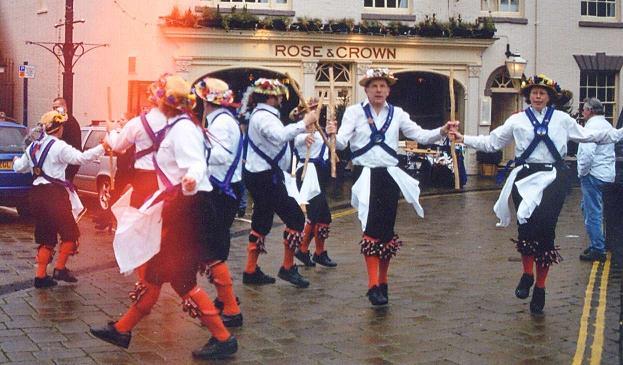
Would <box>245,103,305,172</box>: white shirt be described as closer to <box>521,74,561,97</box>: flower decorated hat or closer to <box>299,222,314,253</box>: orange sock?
<box>299,222,314,253</box>: orange sock

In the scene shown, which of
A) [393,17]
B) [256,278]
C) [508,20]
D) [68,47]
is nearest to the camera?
[256,278]

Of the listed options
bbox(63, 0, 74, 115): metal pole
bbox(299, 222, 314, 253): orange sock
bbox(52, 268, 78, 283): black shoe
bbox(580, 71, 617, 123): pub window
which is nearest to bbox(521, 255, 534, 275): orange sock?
bbox(299, 222, 314, 253): orange sock

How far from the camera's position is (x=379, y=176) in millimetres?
8109

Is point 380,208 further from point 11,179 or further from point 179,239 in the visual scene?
point 11,179

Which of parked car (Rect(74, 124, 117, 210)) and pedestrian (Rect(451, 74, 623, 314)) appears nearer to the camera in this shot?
pedestrian (Rect(451, 74, 623, 314))

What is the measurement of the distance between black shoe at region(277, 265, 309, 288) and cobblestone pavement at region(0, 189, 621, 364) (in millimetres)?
93

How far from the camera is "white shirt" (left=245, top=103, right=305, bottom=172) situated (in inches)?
328

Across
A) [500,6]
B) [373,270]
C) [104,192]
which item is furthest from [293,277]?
[500,6]

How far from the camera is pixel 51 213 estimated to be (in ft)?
29.4

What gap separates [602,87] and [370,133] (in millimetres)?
20366

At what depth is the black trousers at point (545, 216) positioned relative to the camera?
7887 mm

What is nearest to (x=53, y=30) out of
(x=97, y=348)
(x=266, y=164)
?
(x=266, y=164)

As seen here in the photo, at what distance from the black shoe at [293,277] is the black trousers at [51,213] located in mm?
2175

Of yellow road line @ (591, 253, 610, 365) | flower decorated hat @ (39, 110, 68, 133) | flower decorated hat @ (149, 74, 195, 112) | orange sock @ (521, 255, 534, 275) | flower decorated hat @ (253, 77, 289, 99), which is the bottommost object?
yellow road line @ (591, 253, 610, 365)
